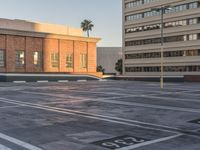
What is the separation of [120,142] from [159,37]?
77227 millimetres

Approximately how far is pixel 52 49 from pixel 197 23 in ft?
107

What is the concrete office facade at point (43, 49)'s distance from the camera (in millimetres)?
59875

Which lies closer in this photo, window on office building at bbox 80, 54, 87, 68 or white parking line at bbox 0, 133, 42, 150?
white parking line at bbox 0, 133, 42, 150

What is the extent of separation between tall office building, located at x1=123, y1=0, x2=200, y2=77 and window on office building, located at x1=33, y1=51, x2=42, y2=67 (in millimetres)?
28842

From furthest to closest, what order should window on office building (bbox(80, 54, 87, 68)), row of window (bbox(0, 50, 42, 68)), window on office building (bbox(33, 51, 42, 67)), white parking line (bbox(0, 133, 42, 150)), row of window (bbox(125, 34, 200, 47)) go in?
row of window (bbox(125, 34, 200, 47)), window on office building (bbox(80, 54, 87, 68)), window on office building (bbox(33, 51, 42, 67)), row of window (bbox(0, 50, 42, 68)), white parking line (bbox(0, 133, 42, 150))

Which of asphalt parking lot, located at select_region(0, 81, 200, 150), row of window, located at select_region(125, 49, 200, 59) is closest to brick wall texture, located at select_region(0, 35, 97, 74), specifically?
row of window, located at select_region(125, 49, 200, 59)

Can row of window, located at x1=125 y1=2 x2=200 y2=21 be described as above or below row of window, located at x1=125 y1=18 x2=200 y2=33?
above

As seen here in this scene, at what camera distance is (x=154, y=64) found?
281ft

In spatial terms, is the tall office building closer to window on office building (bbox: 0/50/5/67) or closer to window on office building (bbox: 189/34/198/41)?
window on office building (bbox: 189/34/198/41)

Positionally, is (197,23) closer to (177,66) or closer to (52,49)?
(177,66)

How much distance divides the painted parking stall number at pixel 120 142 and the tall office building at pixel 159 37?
63.6m

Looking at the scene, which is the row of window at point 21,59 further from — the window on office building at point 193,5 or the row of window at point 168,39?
the window on office building at point 193,5

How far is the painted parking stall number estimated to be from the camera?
8654 millimetres

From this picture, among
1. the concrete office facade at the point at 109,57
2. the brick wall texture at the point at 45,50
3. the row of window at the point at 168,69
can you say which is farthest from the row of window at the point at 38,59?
the concrete office facade at the point at 109,57
